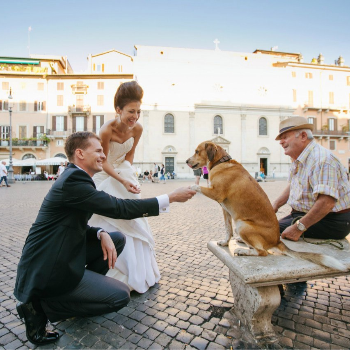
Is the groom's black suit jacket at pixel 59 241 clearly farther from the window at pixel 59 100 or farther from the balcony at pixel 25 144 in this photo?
the window at pixel 59 100

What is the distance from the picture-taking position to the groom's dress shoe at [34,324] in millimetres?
1967

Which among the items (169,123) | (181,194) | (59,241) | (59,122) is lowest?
(59,241)

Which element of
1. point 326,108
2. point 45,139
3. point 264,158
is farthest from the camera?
point 326,108

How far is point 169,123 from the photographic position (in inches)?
1357

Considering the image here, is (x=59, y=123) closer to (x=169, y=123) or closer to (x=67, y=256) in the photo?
(x=169, y=123)

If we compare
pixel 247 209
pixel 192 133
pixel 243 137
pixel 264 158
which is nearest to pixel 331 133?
pixel 264 158

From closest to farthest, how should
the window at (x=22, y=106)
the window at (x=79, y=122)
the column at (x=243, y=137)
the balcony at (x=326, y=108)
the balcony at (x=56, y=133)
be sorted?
the balcony at (x=56, y=133) < the window at (x=22, y=106) < the window at (x=79, y=122) < the column at (x=243, y=137) < the balcony at (x=326, y=108)

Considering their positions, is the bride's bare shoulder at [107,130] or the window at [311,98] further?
the window at [311,98]

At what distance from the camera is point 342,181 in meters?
2.53

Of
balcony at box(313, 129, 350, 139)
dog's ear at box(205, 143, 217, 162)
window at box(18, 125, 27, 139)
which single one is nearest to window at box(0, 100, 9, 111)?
window at box(18, 125, 27, 139)

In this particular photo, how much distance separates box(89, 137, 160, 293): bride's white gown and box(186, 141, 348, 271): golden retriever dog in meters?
0.88

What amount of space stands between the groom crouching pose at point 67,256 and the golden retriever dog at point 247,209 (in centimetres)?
79

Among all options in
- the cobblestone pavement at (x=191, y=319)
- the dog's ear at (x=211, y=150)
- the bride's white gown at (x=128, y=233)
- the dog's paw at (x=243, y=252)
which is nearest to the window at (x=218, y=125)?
the cobblestone pavement at (x=191, y=319)

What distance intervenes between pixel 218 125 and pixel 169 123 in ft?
22.0
